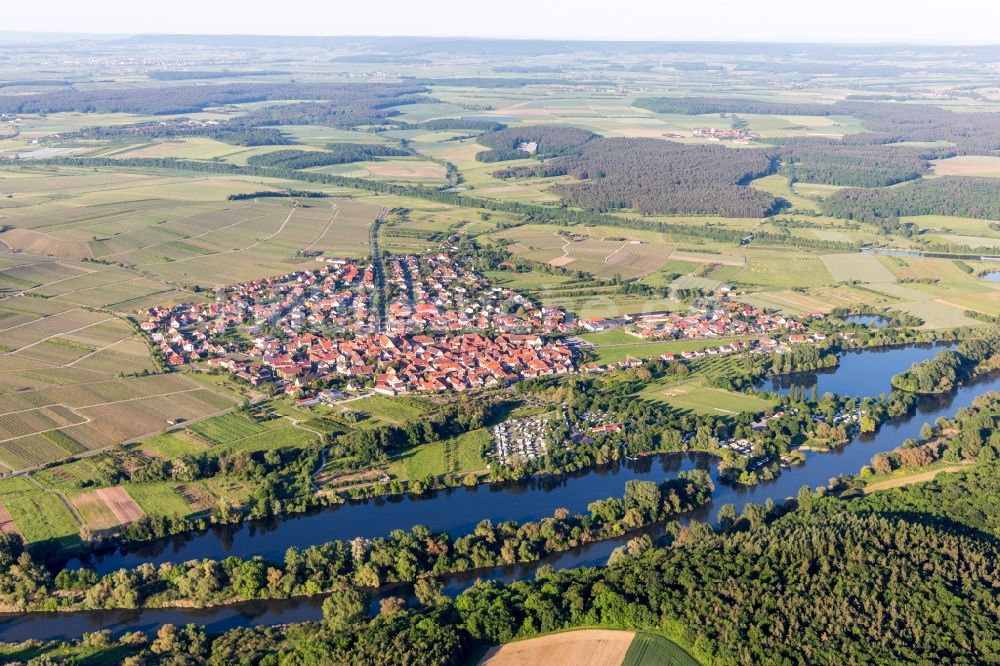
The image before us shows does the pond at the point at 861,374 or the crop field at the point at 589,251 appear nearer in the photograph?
the pond at the point at 861,374

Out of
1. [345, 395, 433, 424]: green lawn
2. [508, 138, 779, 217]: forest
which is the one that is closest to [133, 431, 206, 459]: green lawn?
[345, 395, 433, 424]: green lawn

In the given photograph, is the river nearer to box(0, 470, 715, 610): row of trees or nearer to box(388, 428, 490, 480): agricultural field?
box(0, 470, 715, 610): row of trees

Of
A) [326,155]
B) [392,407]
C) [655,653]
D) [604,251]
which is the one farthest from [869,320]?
[326,155]

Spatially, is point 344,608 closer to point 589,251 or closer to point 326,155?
point 589,251

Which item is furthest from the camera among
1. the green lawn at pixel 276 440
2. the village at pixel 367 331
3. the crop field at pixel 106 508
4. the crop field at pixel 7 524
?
the village at pixel 367 331

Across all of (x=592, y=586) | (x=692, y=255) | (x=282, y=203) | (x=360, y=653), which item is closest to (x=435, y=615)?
(x=360, y=653)

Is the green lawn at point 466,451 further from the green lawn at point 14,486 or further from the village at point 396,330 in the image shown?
the green lawn at point 14,486

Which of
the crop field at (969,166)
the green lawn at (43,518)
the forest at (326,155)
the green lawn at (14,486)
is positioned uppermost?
the forest at (326,155)

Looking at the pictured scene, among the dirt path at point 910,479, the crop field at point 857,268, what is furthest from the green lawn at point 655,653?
the crop field at point 857,268
